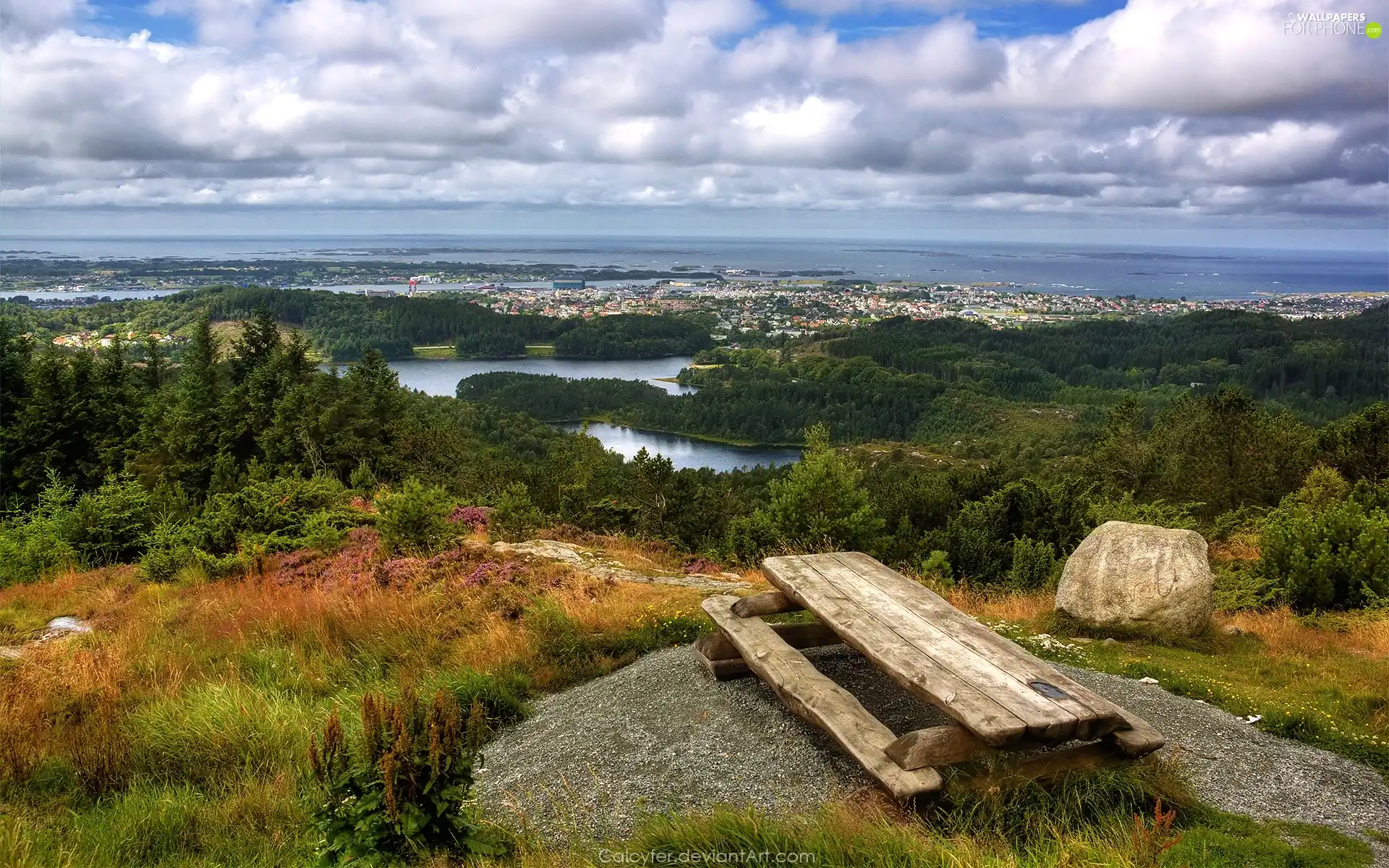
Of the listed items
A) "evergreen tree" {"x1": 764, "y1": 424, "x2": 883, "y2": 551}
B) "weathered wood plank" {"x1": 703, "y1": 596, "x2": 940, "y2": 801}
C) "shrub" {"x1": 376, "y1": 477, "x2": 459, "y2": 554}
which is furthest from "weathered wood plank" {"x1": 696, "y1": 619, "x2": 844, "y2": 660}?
"evergreen tree" {"x1": 764, "y1": 424, "x2": 883, "y2": 551}

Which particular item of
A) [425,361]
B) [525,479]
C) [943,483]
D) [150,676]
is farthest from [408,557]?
[425,361]

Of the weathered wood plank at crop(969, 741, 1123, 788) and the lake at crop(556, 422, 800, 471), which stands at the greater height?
the weathered wood plank at crop(969, 741, 1123, 788)

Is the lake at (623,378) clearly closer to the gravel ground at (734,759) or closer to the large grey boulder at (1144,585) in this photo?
the large grey boulder at (1144,585)

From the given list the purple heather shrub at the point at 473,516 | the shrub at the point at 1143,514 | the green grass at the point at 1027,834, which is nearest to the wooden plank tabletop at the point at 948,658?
the green grass at the point at 1027,834

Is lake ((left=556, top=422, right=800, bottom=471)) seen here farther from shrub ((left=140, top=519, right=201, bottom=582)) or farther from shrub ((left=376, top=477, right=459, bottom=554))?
shrub ((left=376, top=477, right=459, bottom=554))

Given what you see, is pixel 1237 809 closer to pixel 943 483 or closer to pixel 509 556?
pixel 509 556

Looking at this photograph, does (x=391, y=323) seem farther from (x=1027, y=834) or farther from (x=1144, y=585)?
(x=1027, y=834)
